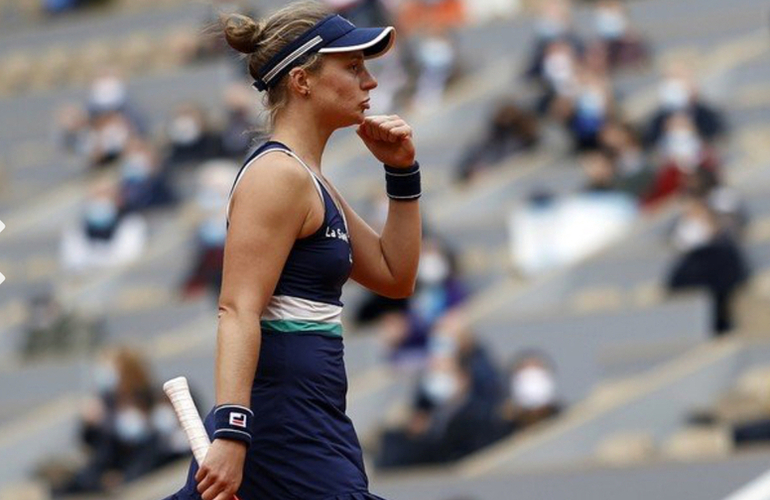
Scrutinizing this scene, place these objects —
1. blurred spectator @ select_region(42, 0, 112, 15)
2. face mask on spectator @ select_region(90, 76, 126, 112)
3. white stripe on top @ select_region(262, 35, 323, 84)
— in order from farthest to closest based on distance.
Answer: blurred spectator @ select_region(42, 0, 112, 15), face mask on spectator @ select_region(90, 76, 126, 112), white stripe on top @ select_region(262, 35, 323, 84)

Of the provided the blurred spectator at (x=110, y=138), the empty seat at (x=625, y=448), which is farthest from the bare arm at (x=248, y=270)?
the blurred spectator at (x=110, y=138)

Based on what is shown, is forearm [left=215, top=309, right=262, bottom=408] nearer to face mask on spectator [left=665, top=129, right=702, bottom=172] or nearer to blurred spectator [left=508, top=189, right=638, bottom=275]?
blurred spectator [left=508, top=189, right=638, bottom=275]

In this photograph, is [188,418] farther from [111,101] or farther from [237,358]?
[111,101]

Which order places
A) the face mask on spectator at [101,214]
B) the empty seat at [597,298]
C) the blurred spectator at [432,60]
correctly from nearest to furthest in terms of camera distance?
1. the empty seat at [597,298]
2. the face mask on spectator at [101,214]
3. the blurred spectator at [432,60]

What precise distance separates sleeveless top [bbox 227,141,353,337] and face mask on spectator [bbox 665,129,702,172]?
10.5m

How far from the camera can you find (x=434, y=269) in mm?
14531

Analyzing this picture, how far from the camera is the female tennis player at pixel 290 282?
462 cm

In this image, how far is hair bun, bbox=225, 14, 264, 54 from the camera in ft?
15.9

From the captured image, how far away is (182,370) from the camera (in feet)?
49.1

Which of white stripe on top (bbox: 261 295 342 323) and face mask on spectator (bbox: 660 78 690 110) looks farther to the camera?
face mask on spectator (bbox: 660 78 690 110)

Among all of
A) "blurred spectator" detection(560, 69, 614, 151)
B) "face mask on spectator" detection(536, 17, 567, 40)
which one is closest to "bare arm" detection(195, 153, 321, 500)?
"blurred spectator" detection(560, 69, 614, 151)

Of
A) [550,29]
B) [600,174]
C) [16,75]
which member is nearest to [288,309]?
[600,174]

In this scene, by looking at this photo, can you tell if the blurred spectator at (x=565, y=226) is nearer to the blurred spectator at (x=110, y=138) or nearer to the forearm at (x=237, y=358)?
the blurred spectator at (x=110, y=138)

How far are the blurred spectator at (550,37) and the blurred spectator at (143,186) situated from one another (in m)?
3.31
